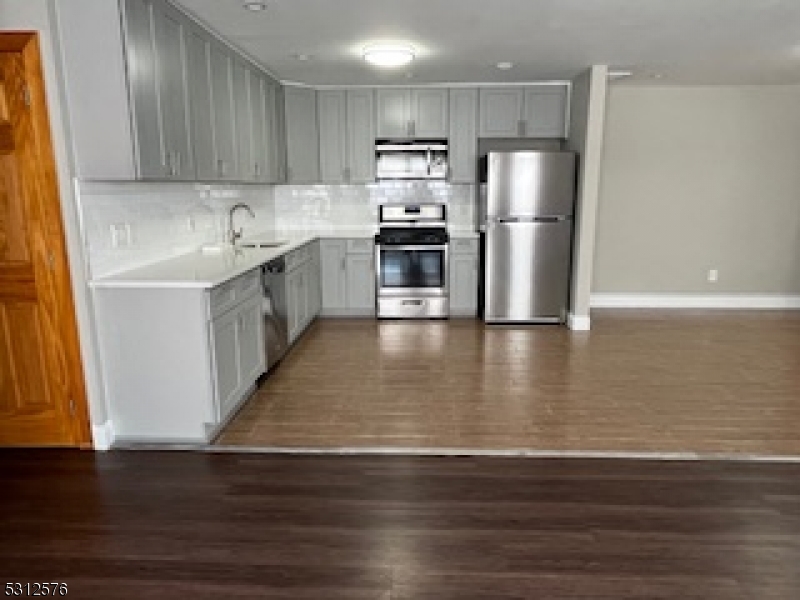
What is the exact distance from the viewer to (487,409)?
3.40 m

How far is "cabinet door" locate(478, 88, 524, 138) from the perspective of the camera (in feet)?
18.3

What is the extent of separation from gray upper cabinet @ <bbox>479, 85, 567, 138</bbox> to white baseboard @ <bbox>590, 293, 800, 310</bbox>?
1950mm

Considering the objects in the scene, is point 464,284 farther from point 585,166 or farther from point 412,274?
point 585,166

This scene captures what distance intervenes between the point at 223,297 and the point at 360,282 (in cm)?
283

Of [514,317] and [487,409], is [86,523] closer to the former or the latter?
[487,409]

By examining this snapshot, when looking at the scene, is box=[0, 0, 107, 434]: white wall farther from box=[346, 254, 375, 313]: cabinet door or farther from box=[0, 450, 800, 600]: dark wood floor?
box=[346, 254, 375, 313]: cabinet door

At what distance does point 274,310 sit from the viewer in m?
4.03

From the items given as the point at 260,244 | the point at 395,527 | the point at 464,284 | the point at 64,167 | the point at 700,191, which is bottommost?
the point at 395,527

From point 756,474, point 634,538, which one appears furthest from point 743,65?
point 634,538

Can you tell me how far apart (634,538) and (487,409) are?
134 centimetres

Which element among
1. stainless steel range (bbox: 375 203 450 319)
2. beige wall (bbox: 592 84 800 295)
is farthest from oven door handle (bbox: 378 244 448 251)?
beige wall (bbox: 592 84 800 295)

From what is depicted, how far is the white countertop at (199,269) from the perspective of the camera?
2785 millimetres

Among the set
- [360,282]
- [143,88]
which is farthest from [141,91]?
[360,282]

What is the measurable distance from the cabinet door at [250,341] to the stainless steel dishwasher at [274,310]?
0.41ft
